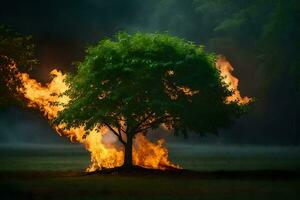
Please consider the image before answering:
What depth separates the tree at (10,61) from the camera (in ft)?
142

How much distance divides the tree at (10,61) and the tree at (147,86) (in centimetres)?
428

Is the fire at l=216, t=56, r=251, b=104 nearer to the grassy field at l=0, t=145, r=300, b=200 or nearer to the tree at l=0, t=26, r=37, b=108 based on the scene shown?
the grassy field at l=0, t=145, r=300, b=200

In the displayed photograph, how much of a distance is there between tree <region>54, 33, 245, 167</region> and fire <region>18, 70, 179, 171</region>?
3.07 m

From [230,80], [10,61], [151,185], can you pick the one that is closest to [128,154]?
[10,61]

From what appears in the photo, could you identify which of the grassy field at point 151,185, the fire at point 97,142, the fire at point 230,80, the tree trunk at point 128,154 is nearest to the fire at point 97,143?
the fire at point 97,142

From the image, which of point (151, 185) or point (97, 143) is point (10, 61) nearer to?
point (97, 143)

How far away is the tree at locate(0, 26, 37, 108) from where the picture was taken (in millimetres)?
43188

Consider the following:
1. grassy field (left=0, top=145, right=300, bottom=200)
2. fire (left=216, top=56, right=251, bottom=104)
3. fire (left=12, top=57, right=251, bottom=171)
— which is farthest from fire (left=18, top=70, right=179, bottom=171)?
fire (left=216, top=56, right=251, bottom=104)

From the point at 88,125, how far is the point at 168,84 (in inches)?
245

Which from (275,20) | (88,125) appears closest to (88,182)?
(88,125)

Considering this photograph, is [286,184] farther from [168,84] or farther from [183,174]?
[168,84]

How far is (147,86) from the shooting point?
147ft

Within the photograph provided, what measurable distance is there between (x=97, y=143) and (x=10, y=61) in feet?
32.4

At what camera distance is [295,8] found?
95.6m
